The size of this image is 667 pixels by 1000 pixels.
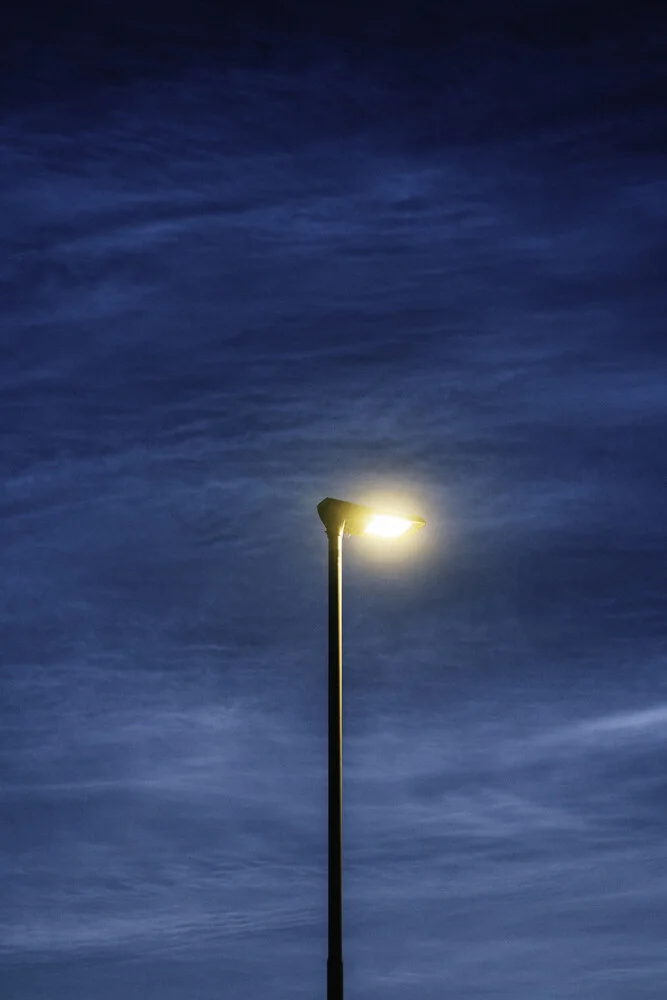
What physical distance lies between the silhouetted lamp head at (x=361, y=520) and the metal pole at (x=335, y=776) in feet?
0.29

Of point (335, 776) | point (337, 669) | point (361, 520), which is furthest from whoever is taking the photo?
point (361, 520)

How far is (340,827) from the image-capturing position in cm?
1628

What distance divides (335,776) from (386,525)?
290 centimetres

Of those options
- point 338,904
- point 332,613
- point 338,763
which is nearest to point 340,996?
point 338,904

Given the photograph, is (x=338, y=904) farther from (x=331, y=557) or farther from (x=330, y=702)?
(x=331, y=557)

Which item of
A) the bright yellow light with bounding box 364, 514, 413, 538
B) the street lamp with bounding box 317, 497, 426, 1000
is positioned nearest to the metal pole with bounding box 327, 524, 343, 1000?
the street lamp with bounding box 317, 497, 426, 1000

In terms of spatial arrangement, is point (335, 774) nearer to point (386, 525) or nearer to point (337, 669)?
point (337, 669)

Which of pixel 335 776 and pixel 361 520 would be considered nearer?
pixel 335 776

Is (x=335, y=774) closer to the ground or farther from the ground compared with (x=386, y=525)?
closer to the ground

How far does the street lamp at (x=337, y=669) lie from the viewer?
15.9m

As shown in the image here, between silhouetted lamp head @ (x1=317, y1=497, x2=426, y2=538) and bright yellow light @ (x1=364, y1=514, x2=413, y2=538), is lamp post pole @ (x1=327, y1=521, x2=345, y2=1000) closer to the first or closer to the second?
silhouetted lamp head @ (x1=317, y1=497, x2=426, y2=538)

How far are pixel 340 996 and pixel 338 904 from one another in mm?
829

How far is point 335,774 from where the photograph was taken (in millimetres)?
16656

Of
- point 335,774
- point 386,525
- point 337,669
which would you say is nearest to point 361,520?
point 386,525
